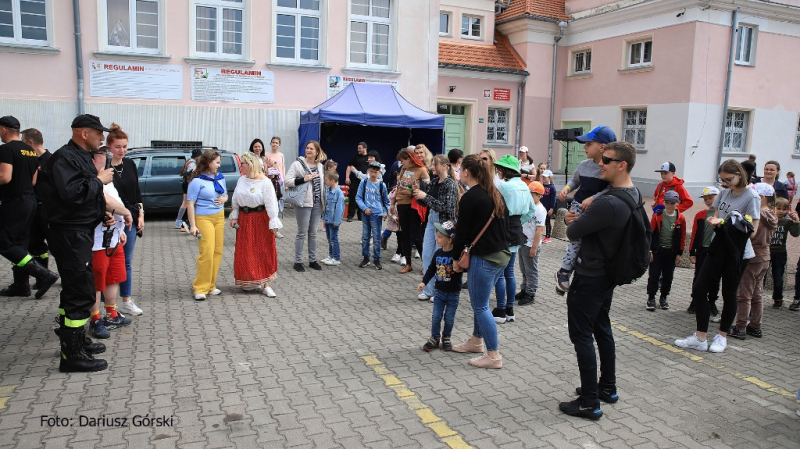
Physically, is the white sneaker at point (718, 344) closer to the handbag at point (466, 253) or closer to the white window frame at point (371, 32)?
the handbag at point (466, 253)

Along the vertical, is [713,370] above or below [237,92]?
below

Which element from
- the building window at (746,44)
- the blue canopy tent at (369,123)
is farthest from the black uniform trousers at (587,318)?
the building window at (746,44)

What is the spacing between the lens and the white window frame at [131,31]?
14.3 meters

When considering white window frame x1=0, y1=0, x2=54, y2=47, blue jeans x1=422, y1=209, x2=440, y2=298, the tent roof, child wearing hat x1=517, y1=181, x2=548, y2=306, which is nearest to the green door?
the tent roof

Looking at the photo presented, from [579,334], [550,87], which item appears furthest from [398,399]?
[550,87]

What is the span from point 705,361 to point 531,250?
2.17m

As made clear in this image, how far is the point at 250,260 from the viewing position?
731cm

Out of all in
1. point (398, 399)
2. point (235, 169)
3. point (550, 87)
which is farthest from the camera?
A: point (550, 87)

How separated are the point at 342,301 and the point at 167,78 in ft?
34.2

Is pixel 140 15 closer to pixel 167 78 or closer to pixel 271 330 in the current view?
pixel 167 78

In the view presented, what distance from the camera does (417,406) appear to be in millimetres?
4391

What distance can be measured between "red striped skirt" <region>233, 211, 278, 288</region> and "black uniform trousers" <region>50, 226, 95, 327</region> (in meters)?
2.58

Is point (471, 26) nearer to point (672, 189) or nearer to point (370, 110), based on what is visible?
point (370, 110)

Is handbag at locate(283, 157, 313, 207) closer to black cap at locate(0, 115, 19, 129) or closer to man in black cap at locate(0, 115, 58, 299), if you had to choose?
man in black cap at locate(0, 115, 58, 299)
